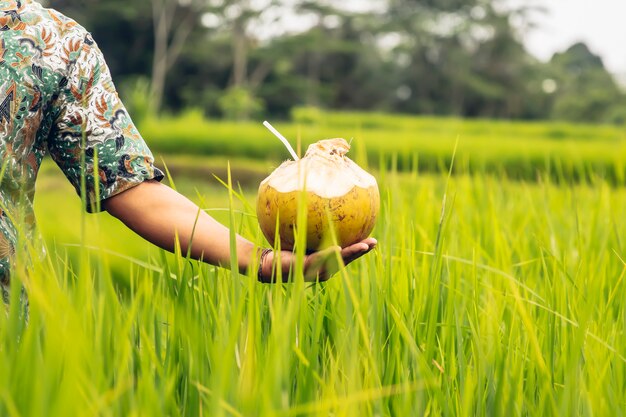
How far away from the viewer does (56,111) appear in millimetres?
1017

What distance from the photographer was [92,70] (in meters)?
1.01

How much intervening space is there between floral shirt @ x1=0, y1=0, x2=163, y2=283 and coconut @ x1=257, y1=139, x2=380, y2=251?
260 millimetres

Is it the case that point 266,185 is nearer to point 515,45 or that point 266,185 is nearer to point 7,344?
point 7,344

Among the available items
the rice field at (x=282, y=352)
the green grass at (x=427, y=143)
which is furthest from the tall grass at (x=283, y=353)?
the green grass at (x=427, y=143)

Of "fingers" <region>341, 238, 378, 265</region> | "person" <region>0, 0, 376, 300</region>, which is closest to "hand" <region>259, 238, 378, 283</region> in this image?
"fingers" <region>341, 238, 378, 265</region>

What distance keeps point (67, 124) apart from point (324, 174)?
406 millimetres

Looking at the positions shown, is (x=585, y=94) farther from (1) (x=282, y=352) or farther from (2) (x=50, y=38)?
(1) (x=282, y=352)

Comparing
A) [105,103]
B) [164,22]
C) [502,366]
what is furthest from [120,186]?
[164,22]

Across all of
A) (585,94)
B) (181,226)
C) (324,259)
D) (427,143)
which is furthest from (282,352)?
(585,94)

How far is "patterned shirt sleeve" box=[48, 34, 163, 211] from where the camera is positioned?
0.99m

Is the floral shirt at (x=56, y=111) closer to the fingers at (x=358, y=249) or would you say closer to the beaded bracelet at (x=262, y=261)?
the beaded bracelet at (x=262, y=261)

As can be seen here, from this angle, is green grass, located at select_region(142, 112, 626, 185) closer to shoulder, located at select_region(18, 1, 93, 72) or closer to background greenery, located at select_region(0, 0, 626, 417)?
background greenery, located at select_region(0, 0, 626, 417)

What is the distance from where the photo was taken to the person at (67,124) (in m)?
0.97

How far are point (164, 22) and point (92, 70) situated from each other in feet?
63.7
